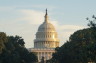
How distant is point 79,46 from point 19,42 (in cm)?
3178

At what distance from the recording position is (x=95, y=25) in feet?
249

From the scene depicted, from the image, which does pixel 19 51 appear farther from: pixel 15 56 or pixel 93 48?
pixel 93 48

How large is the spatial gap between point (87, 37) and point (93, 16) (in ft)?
236

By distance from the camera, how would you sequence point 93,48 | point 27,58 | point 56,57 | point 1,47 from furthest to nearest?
1. point 56,57
2. point 27,58
3. point 1,47
4. point 93,48

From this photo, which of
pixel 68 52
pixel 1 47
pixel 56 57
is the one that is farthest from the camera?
pixel 56 57

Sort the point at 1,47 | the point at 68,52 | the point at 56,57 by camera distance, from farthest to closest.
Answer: the point at 56,57
the point at 68,52
the point at 1,47

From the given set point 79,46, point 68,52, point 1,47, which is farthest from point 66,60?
point 1,47

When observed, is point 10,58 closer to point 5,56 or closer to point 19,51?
point 5,56

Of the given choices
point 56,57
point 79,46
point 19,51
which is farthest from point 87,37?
point 56,57

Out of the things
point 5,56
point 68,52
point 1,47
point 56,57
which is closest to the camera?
point 1,47

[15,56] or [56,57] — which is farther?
[56,57]

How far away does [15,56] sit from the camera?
14788 centimetres

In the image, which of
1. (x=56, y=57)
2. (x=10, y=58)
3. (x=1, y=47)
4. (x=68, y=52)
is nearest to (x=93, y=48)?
(x=1, y=47)

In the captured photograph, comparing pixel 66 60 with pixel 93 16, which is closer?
pixel 93 16
